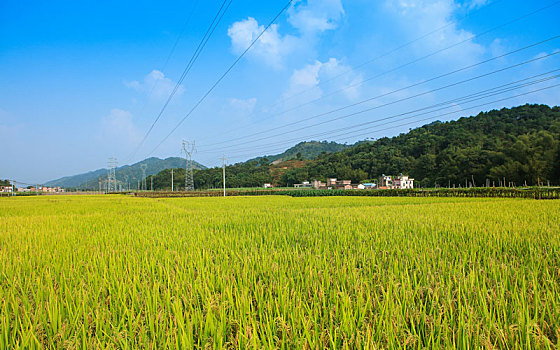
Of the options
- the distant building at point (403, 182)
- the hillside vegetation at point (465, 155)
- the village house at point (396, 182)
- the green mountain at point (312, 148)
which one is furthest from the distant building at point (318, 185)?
the green mountain at point (312, 148)

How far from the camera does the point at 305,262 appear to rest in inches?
128

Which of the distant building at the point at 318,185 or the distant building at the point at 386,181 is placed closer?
the distant building at the point at 386,181

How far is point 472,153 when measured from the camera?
4588 centimetres

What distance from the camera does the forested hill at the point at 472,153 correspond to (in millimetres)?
37531

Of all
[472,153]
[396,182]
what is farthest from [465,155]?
[396,182]

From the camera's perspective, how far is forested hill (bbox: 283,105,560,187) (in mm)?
37531

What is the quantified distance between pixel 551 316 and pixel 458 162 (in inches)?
2125

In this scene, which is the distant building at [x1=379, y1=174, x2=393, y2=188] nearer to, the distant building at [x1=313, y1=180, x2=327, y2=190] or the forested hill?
the forested hill

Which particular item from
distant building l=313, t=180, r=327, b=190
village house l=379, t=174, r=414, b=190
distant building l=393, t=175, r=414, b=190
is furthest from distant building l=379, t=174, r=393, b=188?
distant building l=313, t=180, r=327, b=190

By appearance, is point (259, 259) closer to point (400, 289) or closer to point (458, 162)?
point (400, 289)

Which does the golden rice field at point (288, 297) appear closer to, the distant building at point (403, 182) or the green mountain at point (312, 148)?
the distant building at point (403, 182)

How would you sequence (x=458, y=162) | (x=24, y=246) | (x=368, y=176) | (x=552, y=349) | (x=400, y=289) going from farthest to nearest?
1. (x=368, y=176)
2. (x=458, y=162)
3. (x=24, y=246)
4. (x=400, y=289)
5. (x=552, y=349)

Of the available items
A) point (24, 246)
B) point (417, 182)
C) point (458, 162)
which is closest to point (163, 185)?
point (417, 182)

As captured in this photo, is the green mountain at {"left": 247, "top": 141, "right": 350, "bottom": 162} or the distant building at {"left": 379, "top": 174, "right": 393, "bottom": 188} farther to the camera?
the green mountain at {"left": 247, "top": 141, "right": 350, "bottom": 162}
